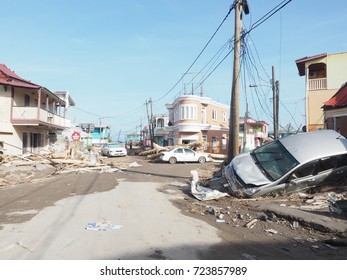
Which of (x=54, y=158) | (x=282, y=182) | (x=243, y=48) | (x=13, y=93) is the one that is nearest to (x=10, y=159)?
(x=54, y=158)

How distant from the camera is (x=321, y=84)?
83.1 ft

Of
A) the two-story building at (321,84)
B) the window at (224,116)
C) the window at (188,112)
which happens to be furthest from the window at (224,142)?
the two-story building at (321,84)

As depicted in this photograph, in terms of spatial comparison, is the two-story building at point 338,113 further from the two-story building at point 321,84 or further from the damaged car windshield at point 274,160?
the damaged car windshield at point 274,160

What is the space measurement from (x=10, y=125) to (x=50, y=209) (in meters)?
17.5

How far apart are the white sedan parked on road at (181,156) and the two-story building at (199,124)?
40.6ft

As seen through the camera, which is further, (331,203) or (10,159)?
(10,159)

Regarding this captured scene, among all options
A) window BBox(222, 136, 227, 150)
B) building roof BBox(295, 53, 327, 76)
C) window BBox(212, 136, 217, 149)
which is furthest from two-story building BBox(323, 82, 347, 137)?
window BBox(222, 136, 227, 150)

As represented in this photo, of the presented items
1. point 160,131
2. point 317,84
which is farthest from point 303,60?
point 160,131

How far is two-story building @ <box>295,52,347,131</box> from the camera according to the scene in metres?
24.7

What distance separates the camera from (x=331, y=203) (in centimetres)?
769

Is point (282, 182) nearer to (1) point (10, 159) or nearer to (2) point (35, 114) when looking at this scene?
(1) point (10, 159)

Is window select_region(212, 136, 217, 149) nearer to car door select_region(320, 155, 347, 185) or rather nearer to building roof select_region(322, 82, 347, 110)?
building roof select_region(322, 82, 347, 110)

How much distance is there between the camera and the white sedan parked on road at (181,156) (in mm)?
27891

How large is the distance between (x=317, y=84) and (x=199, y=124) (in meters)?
18.1
